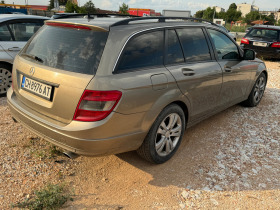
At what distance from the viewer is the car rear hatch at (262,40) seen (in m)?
11.4

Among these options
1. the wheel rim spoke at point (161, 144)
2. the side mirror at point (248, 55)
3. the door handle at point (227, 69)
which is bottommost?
the wheel rim spoke at point (161, 144)

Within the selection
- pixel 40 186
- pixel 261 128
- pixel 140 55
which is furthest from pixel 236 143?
pixel 40 186

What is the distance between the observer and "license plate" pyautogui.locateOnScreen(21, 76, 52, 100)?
8.60 ft

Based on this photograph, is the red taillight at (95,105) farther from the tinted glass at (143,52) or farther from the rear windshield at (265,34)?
the rear windshield at (265,34)

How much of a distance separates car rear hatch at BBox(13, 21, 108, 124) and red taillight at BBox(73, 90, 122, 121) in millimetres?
61

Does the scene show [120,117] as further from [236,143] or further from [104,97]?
[236,143]

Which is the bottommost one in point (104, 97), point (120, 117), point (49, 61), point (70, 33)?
point (120, 117)

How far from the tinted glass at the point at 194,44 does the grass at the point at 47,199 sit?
225cm

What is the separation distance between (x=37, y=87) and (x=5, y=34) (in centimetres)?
341

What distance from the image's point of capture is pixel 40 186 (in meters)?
2.79

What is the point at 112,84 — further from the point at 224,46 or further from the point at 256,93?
the point at 256,93

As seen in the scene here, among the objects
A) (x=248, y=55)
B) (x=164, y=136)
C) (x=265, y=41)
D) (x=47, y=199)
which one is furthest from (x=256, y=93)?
(x=265, y=41)

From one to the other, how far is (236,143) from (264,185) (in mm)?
1013

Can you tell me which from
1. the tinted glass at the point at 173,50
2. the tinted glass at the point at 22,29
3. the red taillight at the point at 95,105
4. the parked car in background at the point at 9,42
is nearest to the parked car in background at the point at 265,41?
the tinted glass at the point at 22,29
